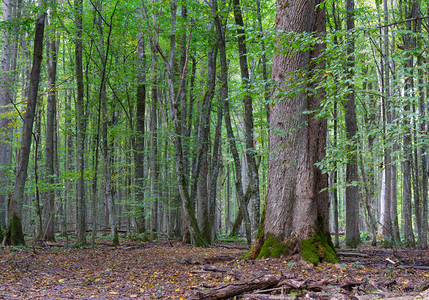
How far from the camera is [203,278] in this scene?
565 centimetres

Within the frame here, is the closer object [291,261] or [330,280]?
[330,280]

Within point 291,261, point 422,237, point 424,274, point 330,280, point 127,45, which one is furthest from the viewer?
point 127,45

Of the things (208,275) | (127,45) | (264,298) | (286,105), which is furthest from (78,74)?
(264,298)

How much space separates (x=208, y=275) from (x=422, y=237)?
26.3ft

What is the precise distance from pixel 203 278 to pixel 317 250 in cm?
219

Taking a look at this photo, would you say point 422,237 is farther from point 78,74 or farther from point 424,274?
point 78,74

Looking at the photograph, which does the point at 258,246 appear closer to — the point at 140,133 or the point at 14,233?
the point at 14,233

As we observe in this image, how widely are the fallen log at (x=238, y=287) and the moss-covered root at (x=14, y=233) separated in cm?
783

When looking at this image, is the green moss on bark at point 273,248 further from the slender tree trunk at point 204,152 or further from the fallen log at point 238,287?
the slender tree trunk at point 204,152

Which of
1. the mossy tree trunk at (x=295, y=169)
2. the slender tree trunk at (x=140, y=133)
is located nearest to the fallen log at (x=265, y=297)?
the mossy tree trunk at (x=295, y=169)

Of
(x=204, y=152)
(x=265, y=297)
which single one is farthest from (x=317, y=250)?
(x=204, y=152)

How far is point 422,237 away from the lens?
10.6 meters

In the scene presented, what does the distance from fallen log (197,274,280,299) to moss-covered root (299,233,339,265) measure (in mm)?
1791

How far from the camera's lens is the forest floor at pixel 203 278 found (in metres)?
4.37
